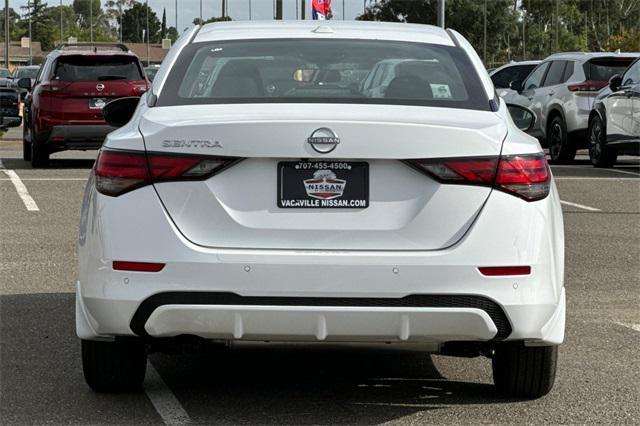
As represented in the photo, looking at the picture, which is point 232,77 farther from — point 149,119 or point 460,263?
point 460,263

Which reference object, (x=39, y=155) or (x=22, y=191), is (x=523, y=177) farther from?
(x=39, y=155)

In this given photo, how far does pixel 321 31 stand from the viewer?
21.7 ft

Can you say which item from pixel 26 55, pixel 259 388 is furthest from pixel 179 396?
pixel 26 55

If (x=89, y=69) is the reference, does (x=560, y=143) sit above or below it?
below

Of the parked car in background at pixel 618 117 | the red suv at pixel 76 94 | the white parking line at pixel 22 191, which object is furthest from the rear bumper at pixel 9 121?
the parked car in background at pixel 618 117

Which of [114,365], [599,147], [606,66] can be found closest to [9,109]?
[606,66]

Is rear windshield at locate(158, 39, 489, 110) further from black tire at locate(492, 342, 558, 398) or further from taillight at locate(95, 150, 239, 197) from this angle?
black tire at locate(492, 342, 558, 398)

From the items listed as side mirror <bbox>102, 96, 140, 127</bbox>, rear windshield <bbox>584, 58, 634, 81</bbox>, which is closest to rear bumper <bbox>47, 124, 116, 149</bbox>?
rear windshield <bbox>584, 58, 634, 81</bbox>

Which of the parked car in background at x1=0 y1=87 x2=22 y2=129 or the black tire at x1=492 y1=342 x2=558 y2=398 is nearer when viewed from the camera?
the black tire at x1=492 y1=342 x2=558 y2=398

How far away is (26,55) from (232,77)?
575ft

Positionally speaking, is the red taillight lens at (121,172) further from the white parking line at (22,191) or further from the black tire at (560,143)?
the black tire at (560,143)

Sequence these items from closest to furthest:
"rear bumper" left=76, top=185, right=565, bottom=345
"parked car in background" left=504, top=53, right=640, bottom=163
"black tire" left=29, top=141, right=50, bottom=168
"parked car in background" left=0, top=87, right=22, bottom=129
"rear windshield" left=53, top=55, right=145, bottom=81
A: "rear bumper" left=76, top=185, right=565, bottom=345 → "black tire" left=29, top=141, right=50, bottom=168 → "rear windshield" left=53, top=55, right=145, bottom=81 → "parked car in background" left=504, top=53, right=640, bottom=163 → "parked car in background" left=0, top=87, right=22, bottom=129

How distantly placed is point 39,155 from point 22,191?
4.09 metres

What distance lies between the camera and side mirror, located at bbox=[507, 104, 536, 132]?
→ 711cm
